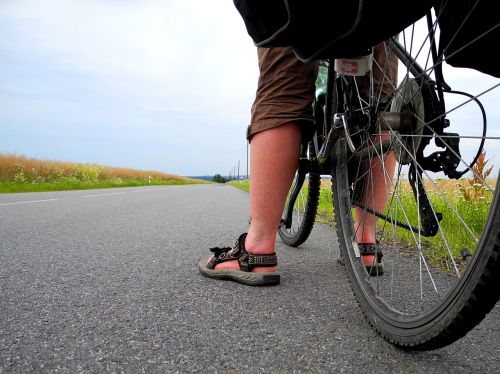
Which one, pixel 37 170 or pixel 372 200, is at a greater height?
pixel 37 170

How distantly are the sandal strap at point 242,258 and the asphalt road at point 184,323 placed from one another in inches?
4.2

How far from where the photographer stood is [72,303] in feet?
4.26

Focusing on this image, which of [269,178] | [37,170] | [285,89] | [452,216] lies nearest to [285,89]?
[285,89]

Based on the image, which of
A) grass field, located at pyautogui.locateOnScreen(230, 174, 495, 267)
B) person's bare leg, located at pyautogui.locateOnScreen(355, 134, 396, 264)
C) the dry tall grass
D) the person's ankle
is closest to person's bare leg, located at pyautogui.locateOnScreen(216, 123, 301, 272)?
the person's ankle

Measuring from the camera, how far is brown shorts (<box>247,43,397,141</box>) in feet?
4.97

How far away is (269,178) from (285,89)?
0.36 m

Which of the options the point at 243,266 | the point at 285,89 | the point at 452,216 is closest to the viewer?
the point at 285,89

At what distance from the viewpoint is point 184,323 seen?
1.14m

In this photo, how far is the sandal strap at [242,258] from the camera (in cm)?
163

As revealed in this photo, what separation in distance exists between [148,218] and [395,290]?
121 inches

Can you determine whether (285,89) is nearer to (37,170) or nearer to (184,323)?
(184,323)

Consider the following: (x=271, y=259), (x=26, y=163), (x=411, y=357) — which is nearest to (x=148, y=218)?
(x=271, y=259)

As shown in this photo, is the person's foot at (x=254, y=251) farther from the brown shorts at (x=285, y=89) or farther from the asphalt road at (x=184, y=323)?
the brown shorts at (x=285, y=89)

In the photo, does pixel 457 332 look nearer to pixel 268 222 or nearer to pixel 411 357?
pixel 411 357
